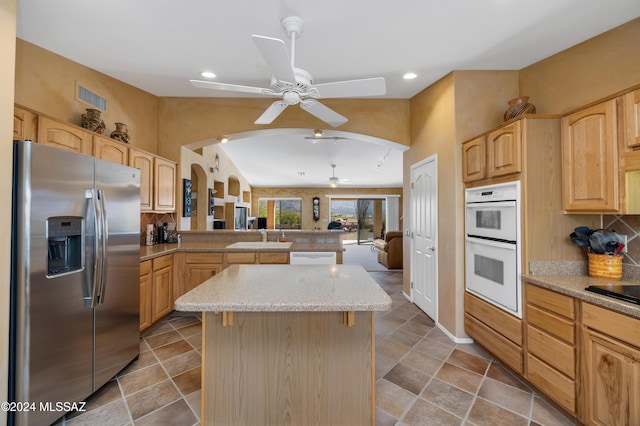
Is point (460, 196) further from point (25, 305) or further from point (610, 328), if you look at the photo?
point (25, 305)

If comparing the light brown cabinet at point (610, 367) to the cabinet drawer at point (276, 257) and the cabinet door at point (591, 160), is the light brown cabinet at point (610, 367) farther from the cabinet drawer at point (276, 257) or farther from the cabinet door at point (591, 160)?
the cabinet drawer at point (276, 257)

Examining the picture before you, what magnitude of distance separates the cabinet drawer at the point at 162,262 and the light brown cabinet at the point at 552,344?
3.44m

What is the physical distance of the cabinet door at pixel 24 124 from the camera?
6.16 feet

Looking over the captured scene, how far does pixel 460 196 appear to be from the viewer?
2.79m

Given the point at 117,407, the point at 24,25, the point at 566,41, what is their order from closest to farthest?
the point at 117,407
the point at 24,25
the point at 566,41

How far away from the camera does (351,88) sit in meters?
1.97

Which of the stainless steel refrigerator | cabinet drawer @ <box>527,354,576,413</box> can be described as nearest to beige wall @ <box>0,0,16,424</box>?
the stainless steel refrigerator

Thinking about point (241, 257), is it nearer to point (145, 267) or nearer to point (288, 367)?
point (145, 267)

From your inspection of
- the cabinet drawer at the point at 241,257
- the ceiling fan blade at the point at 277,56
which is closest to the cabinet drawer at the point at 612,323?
the ceiling fan blade at the point at 277,56

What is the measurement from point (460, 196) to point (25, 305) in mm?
3415

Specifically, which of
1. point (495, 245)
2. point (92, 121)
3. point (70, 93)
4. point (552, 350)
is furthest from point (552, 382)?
point (70, 93)

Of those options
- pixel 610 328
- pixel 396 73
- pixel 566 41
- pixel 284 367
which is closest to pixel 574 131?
pixel 566 41

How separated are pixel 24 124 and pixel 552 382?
406 cm

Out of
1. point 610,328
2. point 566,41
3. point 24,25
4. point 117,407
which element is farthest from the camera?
point 566,41
